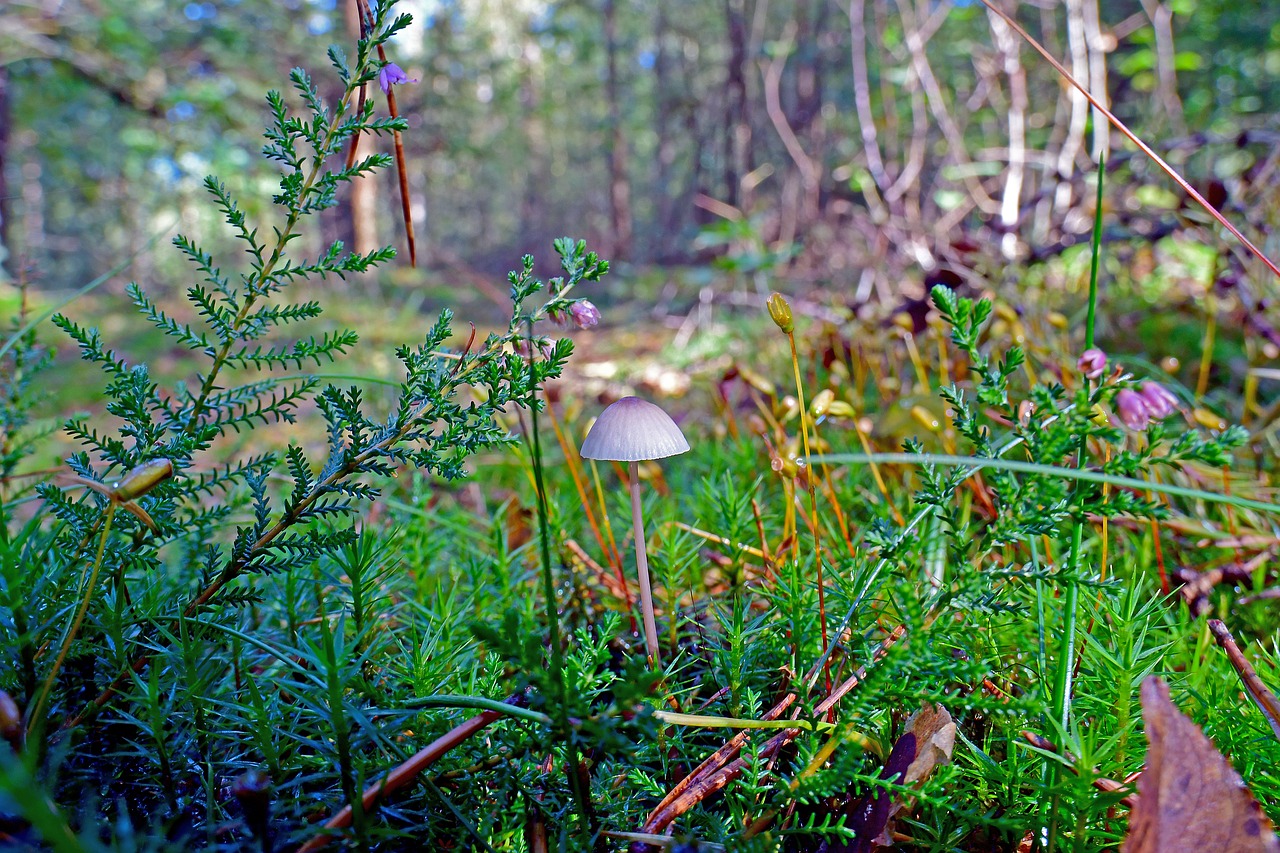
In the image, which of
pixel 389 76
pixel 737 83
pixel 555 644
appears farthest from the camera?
pixel 737 83

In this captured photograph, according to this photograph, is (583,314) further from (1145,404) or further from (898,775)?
(1145,404)

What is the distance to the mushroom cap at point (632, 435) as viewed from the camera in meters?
0.93

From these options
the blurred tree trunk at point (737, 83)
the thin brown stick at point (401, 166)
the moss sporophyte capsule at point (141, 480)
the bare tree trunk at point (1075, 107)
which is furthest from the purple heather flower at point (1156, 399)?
the blurred tree trunk at point (737, 83)

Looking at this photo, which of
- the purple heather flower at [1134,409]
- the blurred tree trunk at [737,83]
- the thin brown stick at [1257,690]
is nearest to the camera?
the thin brown stick at [1257,690]

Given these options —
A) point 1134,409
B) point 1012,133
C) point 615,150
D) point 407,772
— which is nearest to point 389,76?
point 407,772

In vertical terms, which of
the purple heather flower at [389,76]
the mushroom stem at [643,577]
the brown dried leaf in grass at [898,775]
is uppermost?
the purple heather flower at [389,76]

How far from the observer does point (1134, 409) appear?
118 centimetres

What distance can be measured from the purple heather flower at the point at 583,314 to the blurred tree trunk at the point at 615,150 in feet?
41.2

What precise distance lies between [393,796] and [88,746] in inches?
15.1

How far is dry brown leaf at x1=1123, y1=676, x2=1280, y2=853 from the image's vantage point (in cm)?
63

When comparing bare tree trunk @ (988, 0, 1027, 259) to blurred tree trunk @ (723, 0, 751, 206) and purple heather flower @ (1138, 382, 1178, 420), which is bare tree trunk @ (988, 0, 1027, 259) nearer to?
purple heather flower @ (1138, 382, 1178, 420)

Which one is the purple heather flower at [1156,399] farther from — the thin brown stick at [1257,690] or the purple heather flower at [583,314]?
the purple heather flower at [583,314]

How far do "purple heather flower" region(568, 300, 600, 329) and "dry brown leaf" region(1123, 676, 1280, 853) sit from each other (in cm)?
74

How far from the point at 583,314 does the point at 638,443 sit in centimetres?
20
